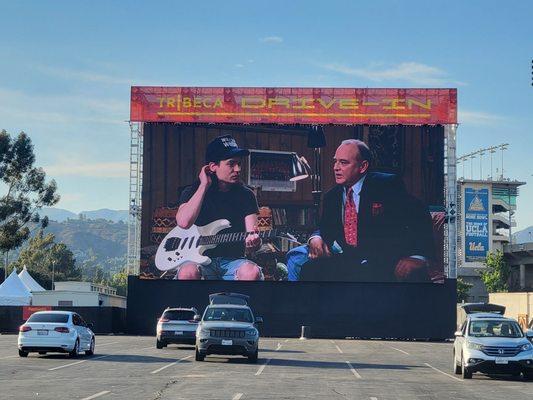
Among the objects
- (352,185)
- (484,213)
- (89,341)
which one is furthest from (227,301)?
(484,213)

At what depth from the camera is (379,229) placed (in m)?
60.5

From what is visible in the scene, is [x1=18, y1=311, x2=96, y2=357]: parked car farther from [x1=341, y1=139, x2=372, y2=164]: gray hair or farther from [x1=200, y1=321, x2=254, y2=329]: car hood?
[x1=341, y1=139, x2=372, y2=164]: gray hair

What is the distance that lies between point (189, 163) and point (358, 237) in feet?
39.4

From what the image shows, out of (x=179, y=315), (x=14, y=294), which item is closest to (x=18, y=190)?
(x=14, y=294)

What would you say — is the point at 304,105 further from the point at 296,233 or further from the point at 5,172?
the point at 5,172

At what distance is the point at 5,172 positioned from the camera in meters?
89.3

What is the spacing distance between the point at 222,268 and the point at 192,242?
8.41ft

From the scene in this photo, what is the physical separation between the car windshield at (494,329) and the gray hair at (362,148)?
34.4 m

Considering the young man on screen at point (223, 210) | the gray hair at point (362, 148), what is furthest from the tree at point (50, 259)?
the gray hair at point (362, 148)

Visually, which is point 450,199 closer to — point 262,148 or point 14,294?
point 262,148

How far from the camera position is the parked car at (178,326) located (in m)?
38.8

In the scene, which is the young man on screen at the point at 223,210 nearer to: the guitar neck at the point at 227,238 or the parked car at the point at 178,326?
the guitar neck at the point at 227,238

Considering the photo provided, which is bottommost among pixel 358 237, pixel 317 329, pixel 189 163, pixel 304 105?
pixel 317 329

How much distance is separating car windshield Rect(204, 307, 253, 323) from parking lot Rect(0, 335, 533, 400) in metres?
1.44
